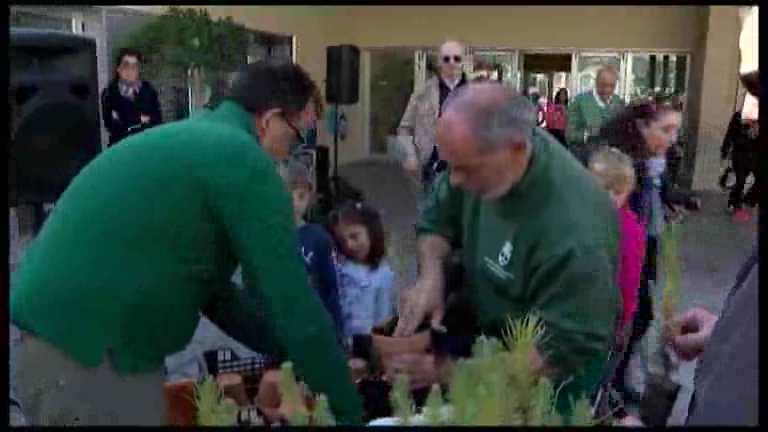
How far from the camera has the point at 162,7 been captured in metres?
1.25

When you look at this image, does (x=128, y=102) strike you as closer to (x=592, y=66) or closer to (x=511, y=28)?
(x=511, y=28)

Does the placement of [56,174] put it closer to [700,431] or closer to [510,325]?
[510,325]

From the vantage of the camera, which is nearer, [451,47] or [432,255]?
[451,47]

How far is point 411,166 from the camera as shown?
4.31 feet

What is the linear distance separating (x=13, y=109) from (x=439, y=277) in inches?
25.7

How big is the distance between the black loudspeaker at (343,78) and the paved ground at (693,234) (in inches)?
3.9

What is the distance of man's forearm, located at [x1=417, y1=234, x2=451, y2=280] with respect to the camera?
1.36 metres

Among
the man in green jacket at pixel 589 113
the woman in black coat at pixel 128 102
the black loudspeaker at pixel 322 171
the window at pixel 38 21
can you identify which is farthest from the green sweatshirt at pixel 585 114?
the window at pixel 38 21

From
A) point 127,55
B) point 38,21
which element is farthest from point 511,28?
point 38,21

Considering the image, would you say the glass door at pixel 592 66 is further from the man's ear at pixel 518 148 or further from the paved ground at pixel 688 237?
the paved ground at pixel 688 237

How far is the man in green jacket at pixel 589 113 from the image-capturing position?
1303 mm

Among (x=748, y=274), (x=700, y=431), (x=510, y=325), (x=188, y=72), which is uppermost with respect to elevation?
(x=188, y=72)

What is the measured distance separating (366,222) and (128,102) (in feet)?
1.28

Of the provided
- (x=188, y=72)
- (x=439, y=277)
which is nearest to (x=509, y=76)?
(x=439, y=277)
